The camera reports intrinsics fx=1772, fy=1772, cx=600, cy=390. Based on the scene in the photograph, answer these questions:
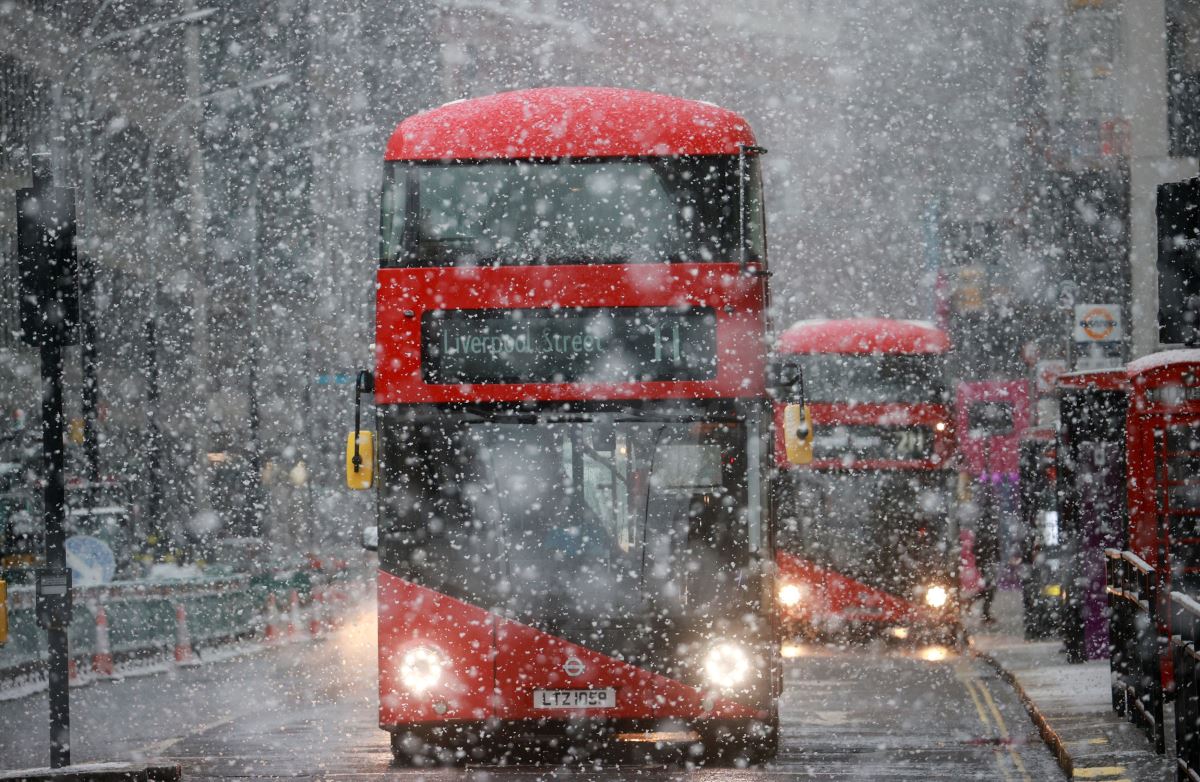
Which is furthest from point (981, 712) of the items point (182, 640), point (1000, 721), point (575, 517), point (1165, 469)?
point (182, 640)

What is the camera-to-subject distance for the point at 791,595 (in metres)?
22.2

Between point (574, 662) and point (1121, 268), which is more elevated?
point (1121, 268)

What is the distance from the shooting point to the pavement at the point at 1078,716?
33.9 ft

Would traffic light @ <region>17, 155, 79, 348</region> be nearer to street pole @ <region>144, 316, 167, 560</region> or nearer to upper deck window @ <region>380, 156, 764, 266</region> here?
upper deck window @ <region>380, 156, 764, 266</region>

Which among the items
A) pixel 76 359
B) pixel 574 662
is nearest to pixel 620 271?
pixel 574 662

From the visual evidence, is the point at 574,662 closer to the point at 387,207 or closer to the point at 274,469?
the point at 387,207

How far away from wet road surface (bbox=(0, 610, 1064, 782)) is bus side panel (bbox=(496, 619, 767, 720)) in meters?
0.40

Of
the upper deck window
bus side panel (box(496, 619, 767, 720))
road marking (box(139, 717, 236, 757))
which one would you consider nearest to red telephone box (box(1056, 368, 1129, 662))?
the upper deck window

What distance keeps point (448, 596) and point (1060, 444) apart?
30.1 ft

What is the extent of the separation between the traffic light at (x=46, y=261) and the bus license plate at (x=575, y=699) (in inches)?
142

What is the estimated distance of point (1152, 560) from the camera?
549 inches

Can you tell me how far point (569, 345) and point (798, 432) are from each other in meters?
1.79

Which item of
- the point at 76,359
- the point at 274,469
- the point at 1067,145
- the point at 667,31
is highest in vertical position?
the point at 667,31

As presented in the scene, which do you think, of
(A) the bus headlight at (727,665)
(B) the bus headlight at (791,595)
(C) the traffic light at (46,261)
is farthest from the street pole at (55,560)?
(B) the bus headlight at (791,595)
